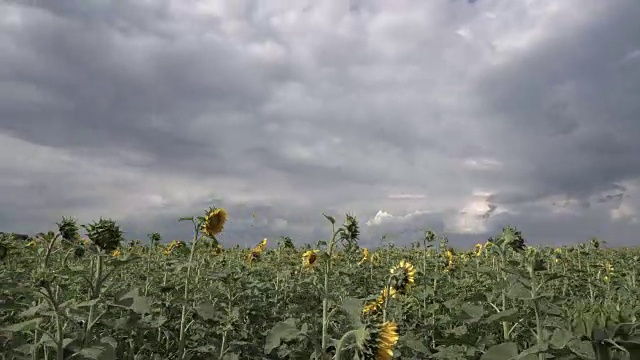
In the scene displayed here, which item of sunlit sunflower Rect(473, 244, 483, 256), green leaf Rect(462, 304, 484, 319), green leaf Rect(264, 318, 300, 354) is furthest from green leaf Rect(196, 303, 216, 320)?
sunlit sunflower Rect(473, 244, 483, 256)

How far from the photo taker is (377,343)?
246 centimetres

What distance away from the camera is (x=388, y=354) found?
8.07 ft

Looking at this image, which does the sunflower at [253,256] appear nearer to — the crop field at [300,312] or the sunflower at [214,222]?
the crop field at [300,312]

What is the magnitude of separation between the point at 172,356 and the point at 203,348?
122 centimetres

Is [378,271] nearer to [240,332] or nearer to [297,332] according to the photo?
[240,332]

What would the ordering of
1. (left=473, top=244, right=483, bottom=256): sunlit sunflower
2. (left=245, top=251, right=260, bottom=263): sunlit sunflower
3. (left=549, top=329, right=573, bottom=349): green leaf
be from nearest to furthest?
1. (left=549, top=329, right=573, bottom=349): green leaf
2. (left=245, top=251, right=260, bottom=263): sunlit sunflower
3. (left=473, top=244, right=483, bottom=256): sunlit sunflower

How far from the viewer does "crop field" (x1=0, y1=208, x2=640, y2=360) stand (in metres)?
2.50

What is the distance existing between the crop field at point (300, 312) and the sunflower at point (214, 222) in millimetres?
16

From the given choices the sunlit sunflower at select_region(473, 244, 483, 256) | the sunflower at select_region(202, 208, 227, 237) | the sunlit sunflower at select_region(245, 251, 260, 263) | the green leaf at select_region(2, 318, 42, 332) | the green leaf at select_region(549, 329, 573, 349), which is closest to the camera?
the green leaf at select_region(549, 329, 573, 349)

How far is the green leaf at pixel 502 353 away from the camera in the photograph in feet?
8.16

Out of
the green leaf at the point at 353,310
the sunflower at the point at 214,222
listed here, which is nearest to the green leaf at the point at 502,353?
the green leaf at the point at 353,310

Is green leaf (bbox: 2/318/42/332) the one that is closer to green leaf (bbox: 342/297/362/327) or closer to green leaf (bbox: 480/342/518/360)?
green leaf (bbox: 342/297/362/327)

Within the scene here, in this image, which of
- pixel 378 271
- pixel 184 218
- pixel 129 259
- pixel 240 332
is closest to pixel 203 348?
pixel 240 332

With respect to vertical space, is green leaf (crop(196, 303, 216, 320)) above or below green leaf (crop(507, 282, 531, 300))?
below
